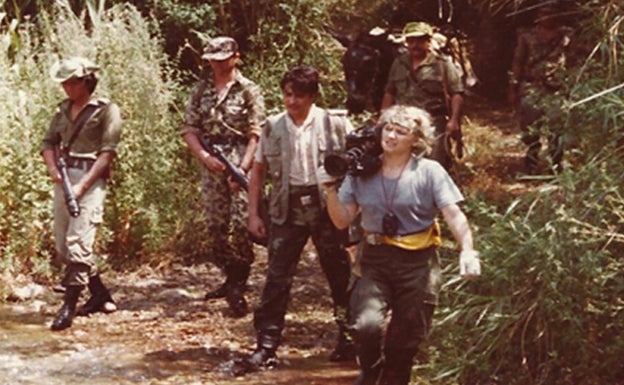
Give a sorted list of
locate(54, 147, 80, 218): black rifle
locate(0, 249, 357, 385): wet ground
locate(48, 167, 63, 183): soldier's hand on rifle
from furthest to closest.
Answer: locate(48, 167, 63, 183): soldier's hand on rifle
locate(54, 147, 80, 218): black rifle
locate(0, 249, 357, 385): wet ground

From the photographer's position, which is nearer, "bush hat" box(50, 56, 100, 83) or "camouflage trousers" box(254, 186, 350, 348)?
"camouflage trousers" box(254, 186, 350, 348)

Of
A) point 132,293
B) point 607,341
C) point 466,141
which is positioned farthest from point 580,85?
point 466,141

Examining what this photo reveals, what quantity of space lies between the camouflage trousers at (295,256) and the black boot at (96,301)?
1900 millimetres

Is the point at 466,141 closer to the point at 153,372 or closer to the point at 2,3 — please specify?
the point at 2,3

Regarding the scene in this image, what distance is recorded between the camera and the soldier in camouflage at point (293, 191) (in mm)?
6906

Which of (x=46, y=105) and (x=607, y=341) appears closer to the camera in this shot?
(x=607, y=341)

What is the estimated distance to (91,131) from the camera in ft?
26.8

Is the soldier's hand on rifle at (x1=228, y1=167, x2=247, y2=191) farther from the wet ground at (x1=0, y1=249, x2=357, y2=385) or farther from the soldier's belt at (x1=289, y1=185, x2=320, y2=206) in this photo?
the soldier's belt at (x1=289, y1=185, x2=320, y2=206)

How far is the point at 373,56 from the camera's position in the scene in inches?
391

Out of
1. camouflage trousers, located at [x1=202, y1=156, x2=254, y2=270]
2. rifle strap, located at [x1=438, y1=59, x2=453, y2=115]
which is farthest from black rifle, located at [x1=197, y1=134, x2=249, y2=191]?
rifle strap, located at [x1=438, y1=59, x2=453, y2=115]

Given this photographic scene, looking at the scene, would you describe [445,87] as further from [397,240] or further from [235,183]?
[397,240]

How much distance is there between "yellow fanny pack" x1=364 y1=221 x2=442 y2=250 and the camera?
5625 mm

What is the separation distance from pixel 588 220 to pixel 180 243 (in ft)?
17.0

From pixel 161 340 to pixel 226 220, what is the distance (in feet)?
3.51
